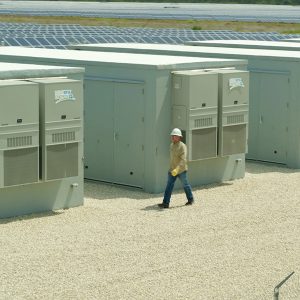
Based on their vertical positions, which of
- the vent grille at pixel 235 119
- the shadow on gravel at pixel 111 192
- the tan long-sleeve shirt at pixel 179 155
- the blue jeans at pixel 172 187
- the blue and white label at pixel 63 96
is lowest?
the shadow on gravel at pixel 111 192

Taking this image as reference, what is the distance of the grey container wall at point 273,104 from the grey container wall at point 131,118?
8.51 feet

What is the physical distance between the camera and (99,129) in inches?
795

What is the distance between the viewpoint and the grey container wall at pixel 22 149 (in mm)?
16266

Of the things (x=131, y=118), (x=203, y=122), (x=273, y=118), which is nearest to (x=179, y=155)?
(x=203, y=122)

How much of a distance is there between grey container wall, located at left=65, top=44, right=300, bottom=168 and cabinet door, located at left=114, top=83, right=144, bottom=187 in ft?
14.1

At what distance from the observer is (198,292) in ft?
41.1

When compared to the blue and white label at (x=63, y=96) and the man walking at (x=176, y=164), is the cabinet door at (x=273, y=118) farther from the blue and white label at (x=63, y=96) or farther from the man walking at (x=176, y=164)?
the blue and white label at (x=63, y=96)

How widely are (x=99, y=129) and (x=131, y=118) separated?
857 mm

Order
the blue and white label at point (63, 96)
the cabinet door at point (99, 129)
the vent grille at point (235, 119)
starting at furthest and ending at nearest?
the vent grille at point (235, 119) → the cabinet door at point (99, 129) → the blue and white label at point (63, 96)

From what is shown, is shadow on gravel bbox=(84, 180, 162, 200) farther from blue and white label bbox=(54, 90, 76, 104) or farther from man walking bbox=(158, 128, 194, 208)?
blue and white label bbox=(54, 90, 76, 104)

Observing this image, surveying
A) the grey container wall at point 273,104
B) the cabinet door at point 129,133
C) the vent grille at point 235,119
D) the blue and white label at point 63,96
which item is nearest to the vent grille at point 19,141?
the blue and white label at point 63,96

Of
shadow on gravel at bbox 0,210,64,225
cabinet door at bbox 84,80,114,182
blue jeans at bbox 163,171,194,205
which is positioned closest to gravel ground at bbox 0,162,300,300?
shadow on gravel at bbox 0,210,64,225

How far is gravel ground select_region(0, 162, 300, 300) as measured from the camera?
41.7 ft

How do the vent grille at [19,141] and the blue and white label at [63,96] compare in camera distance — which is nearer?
the vent grille at [19,141]
